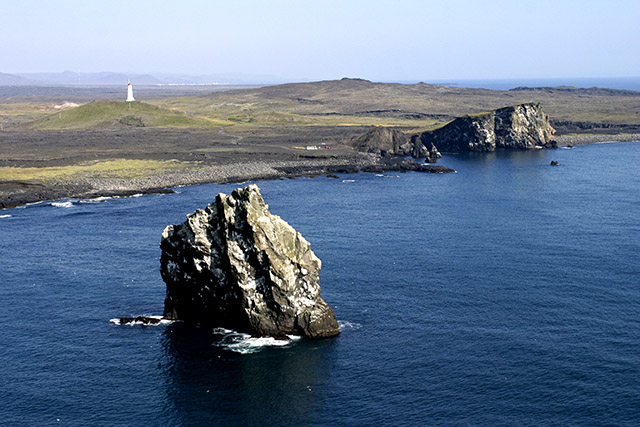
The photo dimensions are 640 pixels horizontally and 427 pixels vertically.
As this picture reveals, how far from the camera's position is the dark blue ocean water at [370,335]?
189 feet

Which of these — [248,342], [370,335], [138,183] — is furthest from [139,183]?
[370,335]

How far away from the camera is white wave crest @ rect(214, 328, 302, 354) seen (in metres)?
69.6

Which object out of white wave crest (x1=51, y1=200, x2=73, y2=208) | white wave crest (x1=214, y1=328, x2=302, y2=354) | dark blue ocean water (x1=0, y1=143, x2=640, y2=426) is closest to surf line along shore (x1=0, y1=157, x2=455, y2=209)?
white wave crest (x1=51, y1=200, x2=73, y2=208)

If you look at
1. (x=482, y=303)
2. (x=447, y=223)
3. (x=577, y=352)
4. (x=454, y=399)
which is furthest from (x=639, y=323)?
(x=447, y=223)

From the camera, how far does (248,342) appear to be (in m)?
71.2

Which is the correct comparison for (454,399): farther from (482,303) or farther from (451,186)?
(451,186)

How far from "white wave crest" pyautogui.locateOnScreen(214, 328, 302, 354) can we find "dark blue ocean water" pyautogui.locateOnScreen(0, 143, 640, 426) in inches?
10.1

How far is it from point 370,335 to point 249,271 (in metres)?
15.3

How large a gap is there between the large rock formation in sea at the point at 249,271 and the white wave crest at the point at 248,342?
→ 956 mm

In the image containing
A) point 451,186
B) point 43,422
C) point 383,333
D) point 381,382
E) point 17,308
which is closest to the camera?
point 43,422

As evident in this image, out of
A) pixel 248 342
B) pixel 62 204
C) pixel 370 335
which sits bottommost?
pixel 248 342

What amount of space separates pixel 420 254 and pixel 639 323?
117 feet

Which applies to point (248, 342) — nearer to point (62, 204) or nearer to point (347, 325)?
point (347, 325)

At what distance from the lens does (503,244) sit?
107188 mm
